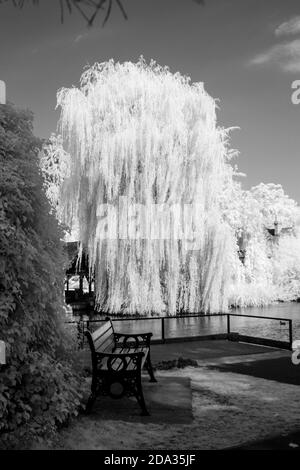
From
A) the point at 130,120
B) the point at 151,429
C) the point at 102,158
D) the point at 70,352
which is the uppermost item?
the point at 130,120

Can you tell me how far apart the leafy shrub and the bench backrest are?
761 millimetres

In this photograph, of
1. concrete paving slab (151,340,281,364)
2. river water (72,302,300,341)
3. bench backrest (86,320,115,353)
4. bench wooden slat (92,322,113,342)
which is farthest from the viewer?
river water (72,302,300,341)

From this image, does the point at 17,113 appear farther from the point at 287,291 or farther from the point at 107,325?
the point at 287,291

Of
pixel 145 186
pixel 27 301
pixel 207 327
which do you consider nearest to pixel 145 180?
pixel 145 186

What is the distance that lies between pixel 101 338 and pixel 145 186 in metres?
17.0

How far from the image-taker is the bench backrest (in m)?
5.84

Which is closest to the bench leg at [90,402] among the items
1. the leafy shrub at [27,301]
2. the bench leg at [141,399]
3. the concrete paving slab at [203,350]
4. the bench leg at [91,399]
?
the bench leg at [91,399]

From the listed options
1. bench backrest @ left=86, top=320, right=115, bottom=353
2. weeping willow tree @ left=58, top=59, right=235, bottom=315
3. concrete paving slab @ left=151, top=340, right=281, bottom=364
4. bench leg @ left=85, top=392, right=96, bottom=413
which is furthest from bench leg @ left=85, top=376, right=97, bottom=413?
weeping willow tree @ left=58, top=59, right=235, bottom=315

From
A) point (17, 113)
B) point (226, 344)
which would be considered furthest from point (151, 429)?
point (226, 344)

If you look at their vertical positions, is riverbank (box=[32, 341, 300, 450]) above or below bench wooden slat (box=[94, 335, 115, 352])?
below

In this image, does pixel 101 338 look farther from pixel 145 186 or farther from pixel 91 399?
pixel 145 186

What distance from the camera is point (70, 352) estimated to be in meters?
5.22

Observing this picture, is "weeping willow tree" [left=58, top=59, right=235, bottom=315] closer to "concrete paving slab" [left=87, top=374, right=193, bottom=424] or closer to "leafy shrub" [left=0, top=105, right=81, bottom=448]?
"concrete paving slab" [left=87, top=374, right=193, bottom=424]
